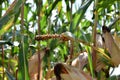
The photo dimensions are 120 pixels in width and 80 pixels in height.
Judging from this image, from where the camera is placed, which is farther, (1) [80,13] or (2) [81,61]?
(2) [81,61]

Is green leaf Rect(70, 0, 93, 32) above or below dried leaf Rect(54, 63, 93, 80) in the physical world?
above

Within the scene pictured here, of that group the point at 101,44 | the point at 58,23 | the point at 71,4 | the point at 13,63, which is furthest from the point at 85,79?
the point at 58,23

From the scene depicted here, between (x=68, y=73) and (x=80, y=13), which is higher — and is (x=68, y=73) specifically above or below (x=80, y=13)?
below

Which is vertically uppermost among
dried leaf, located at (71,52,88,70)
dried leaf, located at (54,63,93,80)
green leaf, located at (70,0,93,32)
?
green leaf, located at (70,0,93,32)

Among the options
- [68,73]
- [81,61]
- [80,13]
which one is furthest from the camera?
[81,61]

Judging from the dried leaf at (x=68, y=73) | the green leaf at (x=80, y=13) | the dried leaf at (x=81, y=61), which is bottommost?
the dried leaf at (x=81, y=61)

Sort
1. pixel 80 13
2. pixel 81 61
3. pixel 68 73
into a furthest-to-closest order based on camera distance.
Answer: pixel 81 61 < pixel 80 13 < pixel 68 73

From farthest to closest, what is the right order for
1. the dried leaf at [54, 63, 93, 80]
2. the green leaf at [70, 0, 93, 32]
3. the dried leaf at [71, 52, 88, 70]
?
the dried leaf at [71, 52, 88, 70]
the green leaf at [70, 0, 93, 32]
the dried leaf at [54, 63, 93, 80]

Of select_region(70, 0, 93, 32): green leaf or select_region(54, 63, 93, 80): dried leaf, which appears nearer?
select_region(54, 63, 93, 80): dried leaf

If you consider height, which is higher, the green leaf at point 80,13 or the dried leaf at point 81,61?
the green leaf at point 80,13

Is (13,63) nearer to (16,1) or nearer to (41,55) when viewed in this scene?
(41,55)

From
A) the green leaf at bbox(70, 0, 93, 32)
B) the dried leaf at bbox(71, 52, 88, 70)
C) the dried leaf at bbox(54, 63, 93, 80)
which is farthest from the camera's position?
the dried leaf at bbox(71, 52, 88, 70)

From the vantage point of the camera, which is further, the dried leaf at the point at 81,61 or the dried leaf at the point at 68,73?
the dried leaf at the point at 81,61
